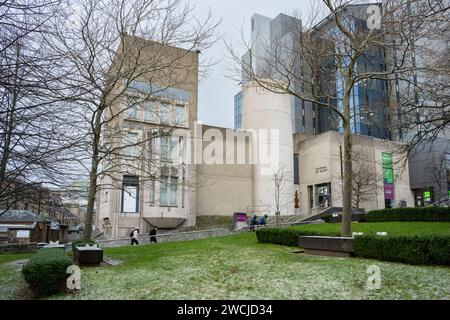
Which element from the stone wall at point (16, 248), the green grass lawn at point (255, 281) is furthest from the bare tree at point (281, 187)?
the green grass lawn at point (255, 281)

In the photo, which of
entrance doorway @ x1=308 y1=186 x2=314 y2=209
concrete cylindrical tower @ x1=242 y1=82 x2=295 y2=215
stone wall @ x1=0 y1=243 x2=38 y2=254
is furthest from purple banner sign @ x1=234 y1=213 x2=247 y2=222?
entrance doorway @ x1=308 y1=186 x2=314 y2=209

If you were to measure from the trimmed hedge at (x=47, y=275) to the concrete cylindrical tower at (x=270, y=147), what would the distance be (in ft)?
132

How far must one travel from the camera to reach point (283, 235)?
18031 millimetres

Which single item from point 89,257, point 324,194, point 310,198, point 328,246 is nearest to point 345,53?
point 328,246

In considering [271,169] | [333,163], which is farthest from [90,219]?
[333,163]

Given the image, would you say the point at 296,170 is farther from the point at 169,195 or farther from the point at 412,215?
the point at 412,215

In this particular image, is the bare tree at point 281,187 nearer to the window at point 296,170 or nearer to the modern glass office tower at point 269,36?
the window at point 296,170

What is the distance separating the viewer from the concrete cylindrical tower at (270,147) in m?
48.9

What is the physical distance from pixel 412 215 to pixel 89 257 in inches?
836

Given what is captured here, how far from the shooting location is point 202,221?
43656mm

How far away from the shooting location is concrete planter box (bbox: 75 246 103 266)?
1298cm

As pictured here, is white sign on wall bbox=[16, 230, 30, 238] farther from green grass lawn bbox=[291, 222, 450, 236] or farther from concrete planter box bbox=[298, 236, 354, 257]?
Answer: concrete planter box bbox=[298, 236, 354, 257]

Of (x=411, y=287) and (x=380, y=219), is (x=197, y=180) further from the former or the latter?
(x=411, y=287)
